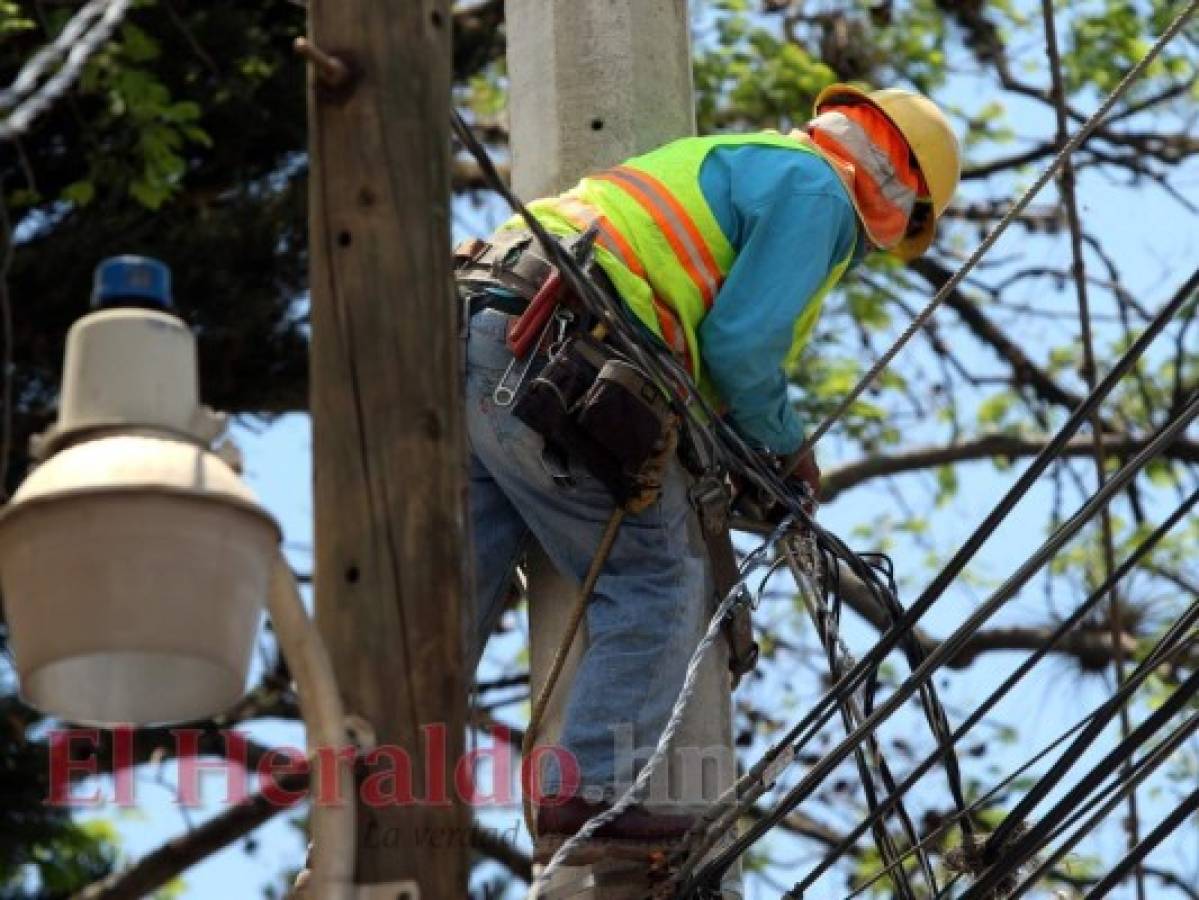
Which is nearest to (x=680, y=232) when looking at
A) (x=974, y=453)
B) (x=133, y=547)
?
(x=133, y=547)

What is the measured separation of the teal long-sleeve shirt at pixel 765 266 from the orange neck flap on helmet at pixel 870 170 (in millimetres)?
181

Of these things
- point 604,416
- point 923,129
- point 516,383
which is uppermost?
point 923,129

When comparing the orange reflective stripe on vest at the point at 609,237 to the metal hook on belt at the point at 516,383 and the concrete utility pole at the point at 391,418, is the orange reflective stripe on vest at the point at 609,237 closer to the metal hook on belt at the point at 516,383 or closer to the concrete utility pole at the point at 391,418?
the metal hook on belt at the point at 516,383

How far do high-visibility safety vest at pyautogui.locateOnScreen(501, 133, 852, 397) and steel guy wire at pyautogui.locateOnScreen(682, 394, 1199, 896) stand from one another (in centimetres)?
96

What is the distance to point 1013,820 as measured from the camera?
17.3 feet

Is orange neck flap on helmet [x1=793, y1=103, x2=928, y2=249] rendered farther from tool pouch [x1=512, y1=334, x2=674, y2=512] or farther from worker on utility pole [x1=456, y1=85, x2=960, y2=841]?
tool pouch [x1=512, y1=334, x2=674, y2=512]

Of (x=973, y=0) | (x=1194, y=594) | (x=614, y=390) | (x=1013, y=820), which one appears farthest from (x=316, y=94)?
(x=973, y=0)

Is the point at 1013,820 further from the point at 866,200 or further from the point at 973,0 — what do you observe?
the point at 973,0

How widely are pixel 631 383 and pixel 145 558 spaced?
192 cm

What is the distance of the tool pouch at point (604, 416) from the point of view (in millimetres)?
5672

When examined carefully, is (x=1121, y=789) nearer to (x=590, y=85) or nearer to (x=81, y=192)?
(x=590, y=85)

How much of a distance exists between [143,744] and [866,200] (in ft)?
16.5

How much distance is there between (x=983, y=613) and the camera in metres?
5.16

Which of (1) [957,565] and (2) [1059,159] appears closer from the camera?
(1) [957,565]
